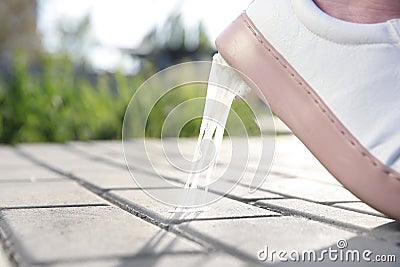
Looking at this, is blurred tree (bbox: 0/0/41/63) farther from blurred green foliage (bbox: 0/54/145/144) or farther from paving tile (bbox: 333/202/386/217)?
paving tile (bbox: 333/202/386/217)

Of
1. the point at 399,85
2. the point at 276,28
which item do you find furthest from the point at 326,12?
the point at 399,85

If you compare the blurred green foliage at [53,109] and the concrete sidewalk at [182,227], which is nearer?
the concrete sidewalk at [182,227]

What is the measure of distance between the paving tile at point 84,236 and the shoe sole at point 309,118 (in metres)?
0.33

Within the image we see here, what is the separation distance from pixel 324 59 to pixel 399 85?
15 centimetres

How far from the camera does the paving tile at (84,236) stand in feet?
3.30

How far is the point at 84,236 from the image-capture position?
1.13 metres

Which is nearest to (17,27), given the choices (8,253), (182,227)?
(182,227)

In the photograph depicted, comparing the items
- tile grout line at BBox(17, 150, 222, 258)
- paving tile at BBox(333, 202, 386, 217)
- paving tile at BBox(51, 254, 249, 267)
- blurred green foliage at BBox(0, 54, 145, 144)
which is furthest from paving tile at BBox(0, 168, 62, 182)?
blurred green foliage at BBox(0, 54, 145, 144)

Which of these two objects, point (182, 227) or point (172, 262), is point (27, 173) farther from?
point (172, 262)

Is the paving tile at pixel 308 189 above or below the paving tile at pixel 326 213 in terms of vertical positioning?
below

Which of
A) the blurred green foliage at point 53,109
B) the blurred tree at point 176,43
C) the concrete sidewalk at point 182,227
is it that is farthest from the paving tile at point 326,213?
the blurred tree at point 176,43

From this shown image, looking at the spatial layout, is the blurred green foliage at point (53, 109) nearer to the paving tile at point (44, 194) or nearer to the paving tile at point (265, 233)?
the paving tile at point (44, 194)

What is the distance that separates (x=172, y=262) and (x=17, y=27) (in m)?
17.2

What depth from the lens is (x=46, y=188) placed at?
6.09 feet
